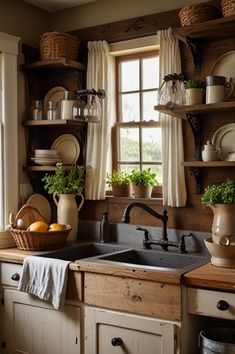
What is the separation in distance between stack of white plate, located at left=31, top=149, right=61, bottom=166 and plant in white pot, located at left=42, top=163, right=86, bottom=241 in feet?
0.26

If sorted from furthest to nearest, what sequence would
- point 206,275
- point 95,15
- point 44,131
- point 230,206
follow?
1. point 44,131
2. point 95,15
3. point 230,206
4. point 206,275

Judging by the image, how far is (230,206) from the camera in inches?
96.1

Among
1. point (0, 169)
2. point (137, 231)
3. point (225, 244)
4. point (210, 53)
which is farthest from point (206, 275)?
point (0, 169)

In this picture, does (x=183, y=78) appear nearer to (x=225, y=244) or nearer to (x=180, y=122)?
(x=180, y=122)

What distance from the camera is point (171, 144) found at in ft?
9.93

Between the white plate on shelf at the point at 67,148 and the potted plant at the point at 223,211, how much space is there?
1.28 m

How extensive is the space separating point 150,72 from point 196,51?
44cm

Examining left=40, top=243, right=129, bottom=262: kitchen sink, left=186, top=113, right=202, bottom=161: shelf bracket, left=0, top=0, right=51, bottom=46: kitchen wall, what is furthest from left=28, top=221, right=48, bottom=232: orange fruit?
left=0, top=0, right=51, bottom=46: kitchen wall

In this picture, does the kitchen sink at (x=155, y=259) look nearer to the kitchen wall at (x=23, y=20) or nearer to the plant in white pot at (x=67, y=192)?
the plant in white pot at (x=67, y=192)

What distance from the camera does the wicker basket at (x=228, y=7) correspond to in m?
2.62

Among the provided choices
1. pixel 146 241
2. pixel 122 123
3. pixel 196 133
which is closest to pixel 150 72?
pixel 122 123

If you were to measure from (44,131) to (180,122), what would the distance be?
1.17m

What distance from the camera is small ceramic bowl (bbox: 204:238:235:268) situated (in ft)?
7.75

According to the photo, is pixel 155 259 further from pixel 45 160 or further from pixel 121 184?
pixel 45 160
